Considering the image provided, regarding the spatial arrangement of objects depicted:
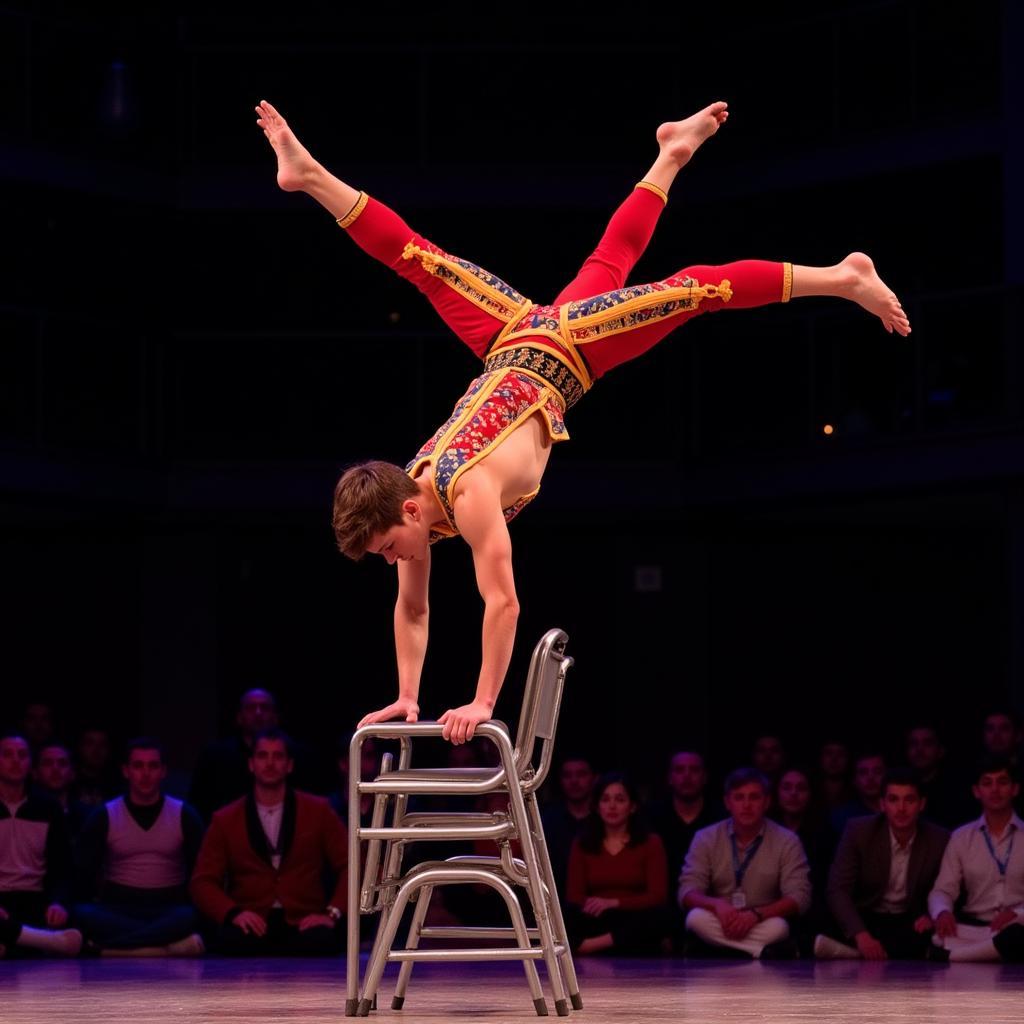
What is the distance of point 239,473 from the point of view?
12391 mm

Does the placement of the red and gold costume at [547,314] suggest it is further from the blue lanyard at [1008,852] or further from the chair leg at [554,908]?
the blue lanyard at [1008,852]

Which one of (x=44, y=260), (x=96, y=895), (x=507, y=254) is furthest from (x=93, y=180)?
(x=96, y=895)

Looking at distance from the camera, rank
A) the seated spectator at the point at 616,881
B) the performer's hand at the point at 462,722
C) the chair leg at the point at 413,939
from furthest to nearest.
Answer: the seated spectator at the point at 616,881, the chair leg at the point at 413,939, the performer's hand at the point at 462,722

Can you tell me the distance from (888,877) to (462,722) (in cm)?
405

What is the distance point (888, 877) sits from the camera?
8133 millimetres

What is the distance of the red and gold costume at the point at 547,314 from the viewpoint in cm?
510

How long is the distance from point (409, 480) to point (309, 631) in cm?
915

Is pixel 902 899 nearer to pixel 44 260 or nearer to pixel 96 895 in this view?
pixel 96 895

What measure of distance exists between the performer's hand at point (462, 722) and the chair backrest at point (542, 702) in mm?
136

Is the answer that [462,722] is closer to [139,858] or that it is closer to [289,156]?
[289,156]

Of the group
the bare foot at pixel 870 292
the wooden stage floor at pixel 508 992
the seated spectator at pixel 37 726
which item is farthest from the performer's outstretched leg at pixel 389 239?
the seated spectator at pixel 37 726

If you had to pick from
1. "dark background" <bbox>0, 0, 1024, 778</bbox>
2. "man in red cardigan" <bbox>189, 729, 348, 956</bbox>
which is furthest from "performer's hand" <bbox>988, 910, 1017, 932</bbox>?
"dark background" <bbox>0, 0, 1024, 778</bbox>

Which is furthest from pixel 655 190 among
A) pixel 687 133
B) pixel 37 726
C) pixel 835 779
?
pixel 37 726

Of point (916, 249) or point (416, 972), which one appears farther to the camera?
point (916, 249)
